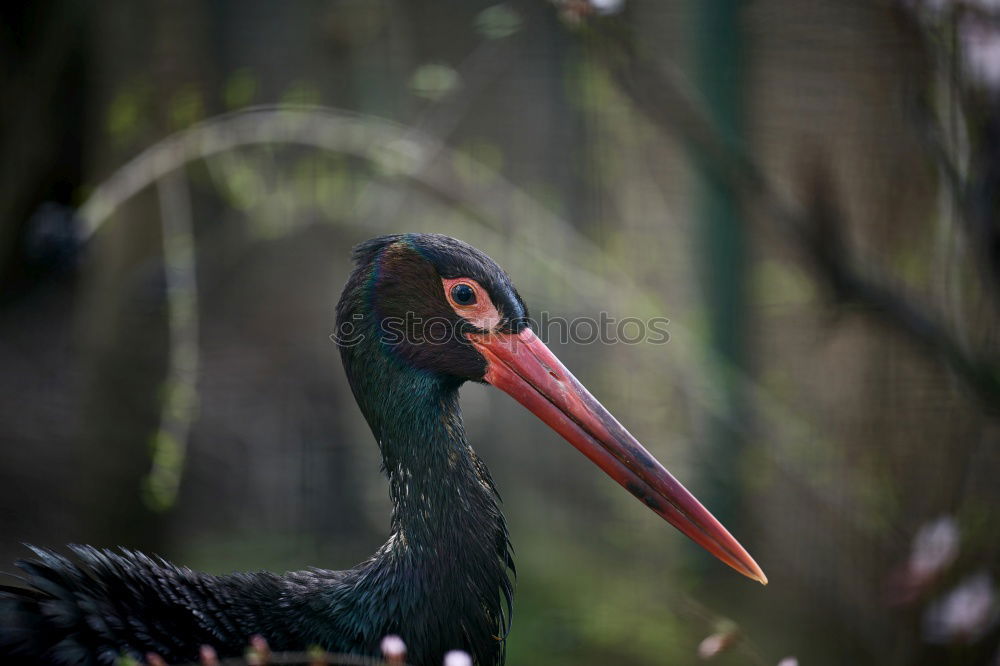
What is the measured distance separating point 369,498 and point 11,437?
1.48 metres

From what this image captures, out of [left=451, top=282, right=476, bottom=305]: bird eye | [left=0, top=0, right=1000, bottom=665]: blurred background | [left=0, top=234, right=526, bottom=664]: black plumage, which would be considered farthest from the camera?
[left=0, top=0, right=1000, bottom=665]: blurred background

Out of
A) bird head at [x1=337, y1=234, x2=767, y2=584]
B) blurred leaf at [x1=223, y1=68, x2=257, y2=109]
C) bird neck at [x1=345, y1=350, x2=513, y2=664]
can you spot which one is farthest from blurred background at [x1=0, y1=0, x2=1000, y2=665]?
bird neck at [x1=345, y1=350, x2=513, y2=664]

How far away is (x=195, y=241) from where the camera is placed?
12.1 ft

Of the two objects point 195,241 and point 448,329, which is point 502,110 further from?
point 448,329

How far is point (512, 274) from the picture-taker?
3.69m

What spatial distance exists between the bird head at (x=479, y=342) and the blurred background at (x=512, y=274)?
1.12 metres

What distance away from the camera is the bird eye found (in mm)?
1790

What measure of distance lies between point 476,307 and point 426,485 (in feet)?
1.24

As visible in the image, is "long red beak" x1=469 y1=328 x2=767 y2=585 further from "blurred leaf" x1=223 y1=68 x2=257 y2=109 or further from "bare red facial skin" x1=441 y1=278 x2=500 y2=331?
"blurred leaf" x1=223 y1=68 x2=257 y2=109

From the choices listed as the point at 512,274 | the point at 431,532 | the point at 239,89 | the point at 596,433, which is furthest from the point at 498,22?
the point at 431,532

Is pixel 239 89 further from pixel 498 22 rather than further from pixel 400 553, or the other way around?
pixel 400 553

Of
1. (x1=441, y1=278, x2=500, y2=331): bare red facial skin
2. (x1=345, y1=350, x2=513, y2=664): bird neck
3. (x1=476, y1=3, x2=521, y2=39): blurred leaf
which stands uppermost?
(x1=476, y1=3, x2=521, y2=39): blurred leaf

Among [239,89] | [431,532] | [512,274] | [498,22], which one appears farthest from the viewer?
[512,274]

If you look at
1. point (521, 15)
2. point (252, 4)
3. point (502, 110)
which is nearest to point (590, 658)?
point (502, 110)
